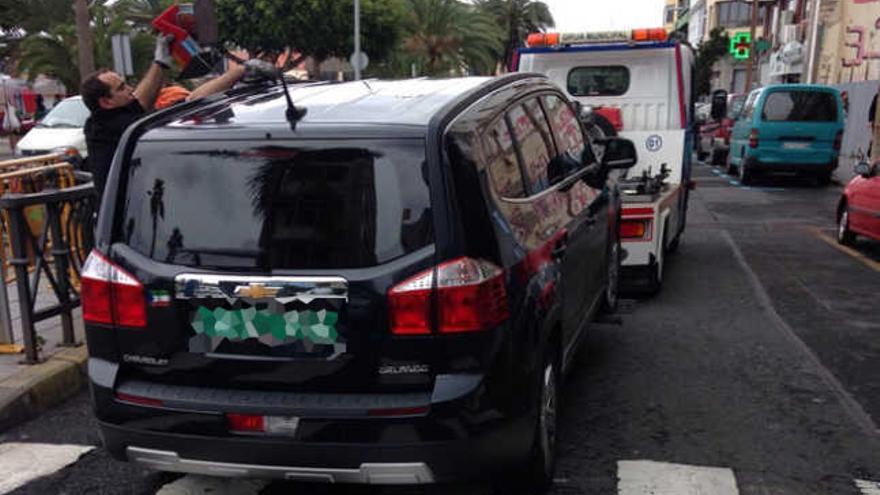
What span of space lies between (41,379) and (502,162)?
318 centimetres

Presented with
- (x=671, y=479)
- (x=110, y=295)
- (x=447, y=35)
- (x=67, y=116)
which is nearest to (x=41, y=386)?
(x=110, y=295)

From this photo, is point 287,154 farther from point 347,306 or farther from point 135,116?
point 135,116

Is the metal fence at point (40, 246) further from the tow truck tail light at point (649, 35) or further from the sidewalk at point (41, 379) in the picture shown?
the tow truck tail light at point (649, 35)

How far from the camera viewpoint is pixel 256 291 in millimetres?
2936

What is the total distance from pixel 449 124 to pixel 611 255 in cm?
301

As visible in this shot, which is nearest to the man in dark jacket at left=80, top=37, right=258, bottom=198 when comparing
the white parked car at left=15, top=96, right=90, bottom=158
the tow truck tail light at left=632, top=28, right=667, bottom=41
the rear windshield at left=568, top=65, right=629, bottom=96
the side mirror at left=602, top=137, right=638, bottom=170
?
the side mirror at left=602, top=137, right=638, bottom=170

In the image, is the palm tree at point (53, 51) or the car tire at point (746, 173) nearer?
the car tire at point (746, 173)

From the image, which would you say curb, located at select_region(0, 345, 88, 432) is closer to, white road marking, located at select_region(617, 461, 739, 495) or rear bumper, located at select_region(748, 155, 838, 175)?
white road marking, located at select_region(617, 461, 739, 495)

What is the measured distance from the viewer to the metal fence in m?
5.07

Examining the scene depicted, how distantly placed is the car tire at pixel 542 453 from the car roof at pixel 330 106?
1203 millimetres

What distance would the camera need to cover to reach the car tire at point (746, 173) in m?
17.3

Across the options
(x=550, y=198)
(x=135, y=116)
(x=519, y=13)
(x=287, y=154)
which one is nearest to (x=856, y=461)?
(x=550, y=198)

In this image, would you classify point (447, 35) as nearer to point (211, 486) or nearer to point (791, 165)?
point (791, 165)

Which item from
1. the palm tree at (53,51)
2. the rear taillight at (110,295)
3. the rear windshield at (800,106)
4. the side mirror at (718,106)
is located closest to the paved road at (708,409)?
the rear taillight at (110,295)
